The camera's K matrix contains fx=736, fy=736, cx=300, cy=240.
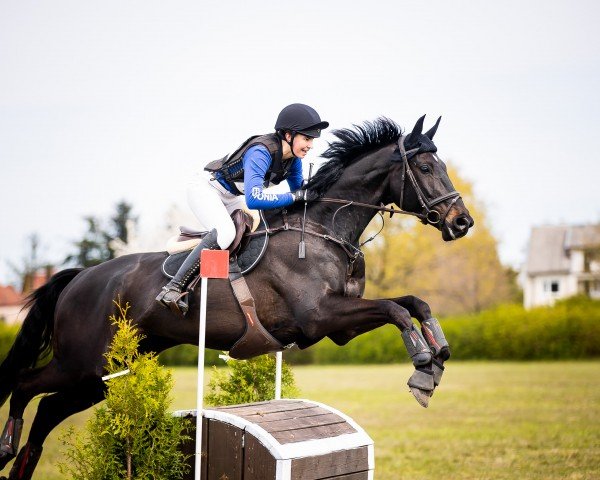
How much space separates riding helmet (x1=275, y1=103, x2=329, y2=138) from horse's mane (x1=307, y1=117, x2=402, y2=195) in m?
0.32

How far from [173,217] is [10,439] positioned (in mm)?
31623

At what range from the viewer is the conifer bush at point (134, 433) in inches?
163

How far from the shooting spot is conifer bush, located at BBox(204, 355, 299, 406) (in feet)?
17.8

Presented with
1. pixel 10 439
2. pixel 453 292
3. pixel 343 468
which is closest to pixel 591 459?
pixel 343 468

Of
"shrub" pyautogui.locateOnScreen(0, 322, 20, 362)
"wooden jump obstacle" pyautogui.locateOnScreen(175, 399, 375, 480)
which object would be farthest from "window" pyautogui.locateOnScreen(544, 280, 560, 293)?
"wooden jump obstacle" pyautogui.locateOnScreen(175, 399, 375, 480)

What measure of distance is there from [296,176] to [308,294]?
96 cm

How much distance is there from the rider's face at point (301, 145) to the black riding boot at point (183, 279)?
2.43 feet

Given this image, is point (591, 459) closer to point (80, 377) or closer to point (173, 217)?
point (80, 377)

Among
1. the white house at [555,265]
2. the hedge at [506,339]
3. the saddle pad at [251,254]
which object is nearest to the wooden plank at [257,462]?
the saddle pad at [251,254]

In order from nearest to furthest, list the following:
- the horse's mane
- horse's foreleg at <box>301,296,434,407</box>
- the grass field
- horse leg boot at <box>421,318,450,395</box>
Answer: horse's foreleg at <box>301,296,434,407</box> < horse leg boot at <box>421,318,450,395</box> < the horse's mane < the grass field

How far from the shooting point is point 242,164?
16.0ft

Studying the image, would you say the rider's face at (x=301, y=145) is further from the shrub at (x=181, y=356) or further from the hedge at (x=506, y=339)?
the hedge at (x=506, y=339)

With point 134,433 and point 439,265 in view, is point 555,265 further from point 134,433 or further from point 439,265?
point 134,433

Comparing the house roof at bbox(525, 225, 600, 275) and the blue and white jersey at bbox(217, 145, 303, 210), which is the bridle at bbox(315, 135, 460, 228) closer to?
the blue and white jersey at bbox(217, 145, 303, 210)
